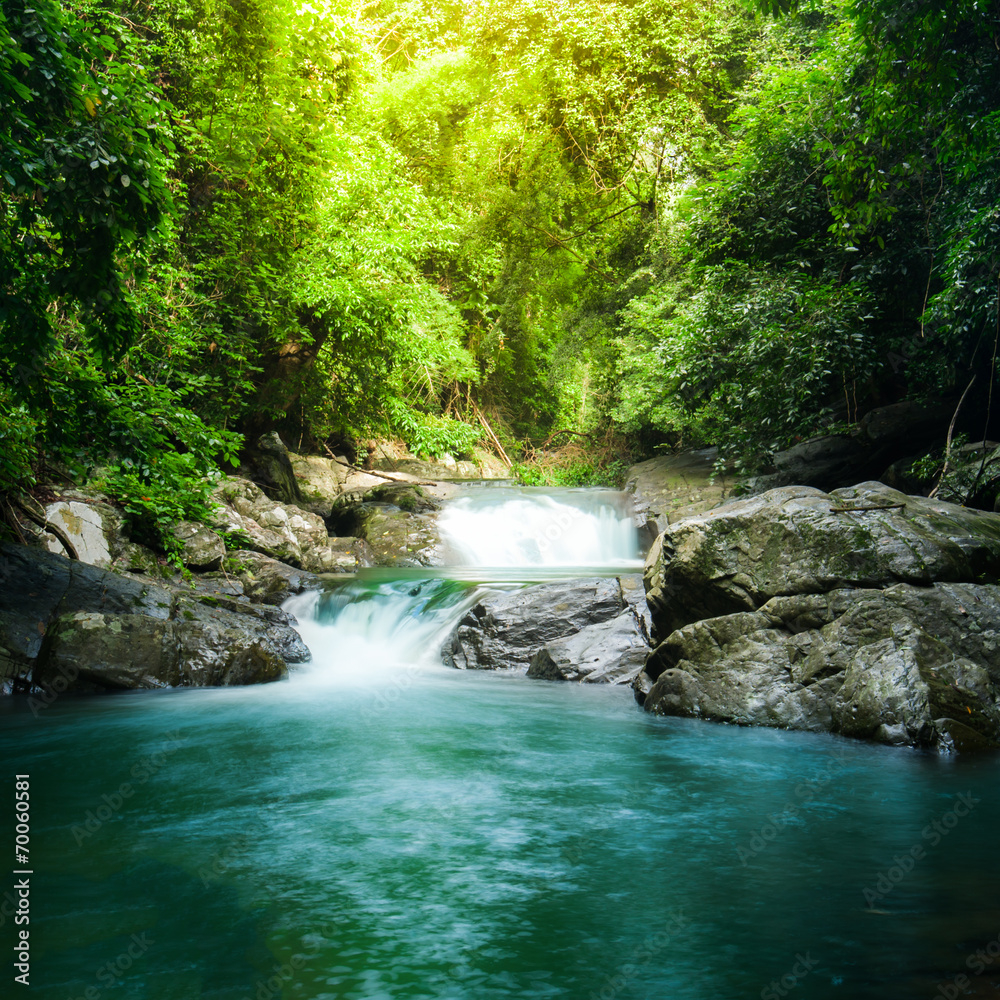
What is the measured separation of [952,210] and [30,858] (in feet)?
38.9

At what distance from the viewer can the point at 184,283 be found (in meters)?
13.5

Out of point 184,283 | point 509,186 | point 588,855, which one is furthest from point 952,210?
point 509,186

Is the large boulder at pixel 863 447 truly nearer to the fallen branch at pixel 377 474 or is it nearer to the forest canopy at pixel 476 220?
the forest canopy at pixel 476 220

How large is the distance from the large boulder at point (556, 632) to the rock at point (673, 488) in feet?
22.7

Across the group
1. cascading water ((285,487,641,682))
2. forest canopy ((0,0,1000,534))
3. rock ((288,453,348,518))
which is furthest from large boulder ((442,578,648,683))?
rock ((288,453,348,518))

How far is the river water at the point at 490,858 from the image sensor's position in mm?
2975

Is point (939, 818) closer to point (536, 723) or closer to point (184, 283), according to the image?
point (536, 723)

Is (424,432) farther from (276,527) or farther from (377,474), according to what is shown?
(377,474)

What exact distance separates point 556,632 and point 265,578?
18.0 ft

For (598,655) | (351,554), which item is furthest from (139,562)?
(598,655)

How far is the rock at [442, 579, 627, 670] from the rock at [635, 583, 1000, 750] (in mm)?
2561

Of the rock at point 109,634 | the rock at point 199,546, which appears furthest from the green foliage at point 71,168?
the rock at point 199,546

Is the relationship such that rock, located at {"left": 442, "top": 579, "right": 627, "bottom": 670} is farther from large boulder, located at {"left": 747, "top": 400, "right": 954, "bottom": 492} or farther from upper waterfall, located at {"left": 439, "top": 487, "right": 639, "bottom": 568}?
upper waterfall, located at {"left": 439, "top": 487, "right": 639, "bottom": 568}

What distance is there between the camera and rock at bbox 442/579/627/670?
10.2 meters
